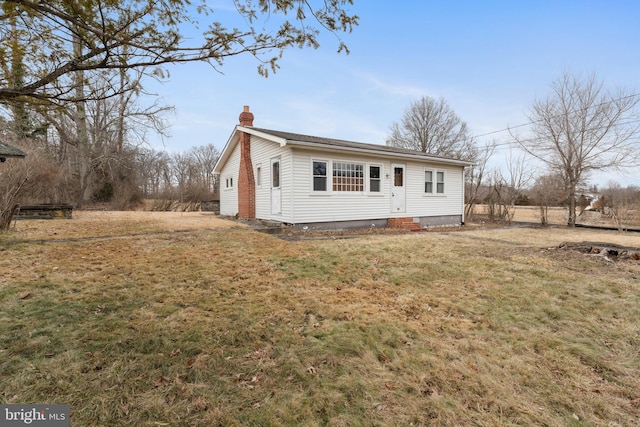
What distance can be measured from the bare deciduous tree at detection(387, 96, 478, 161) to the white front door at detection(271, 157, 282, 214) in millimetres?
20831

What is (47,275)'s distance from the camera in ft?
14.0

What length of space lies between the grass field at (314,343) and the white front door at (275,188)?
18.0ft

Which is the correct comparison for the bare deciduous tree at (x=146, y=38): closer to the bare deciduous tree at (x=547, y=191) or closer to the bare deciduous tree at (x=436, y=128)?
the bare deciduous tree at (x=547, y=191)

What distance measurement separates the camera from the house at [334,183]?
408 inches

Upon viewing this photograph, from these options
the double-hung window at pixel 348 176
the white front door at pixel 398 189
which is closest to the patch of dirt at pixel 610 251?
the white front door at pixel 398 189

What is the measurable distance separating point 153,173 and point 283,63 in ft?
111

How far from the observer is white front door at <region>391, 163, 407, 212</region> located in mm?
12706

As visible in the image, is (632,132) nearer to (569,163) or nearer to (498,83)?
(569,163)

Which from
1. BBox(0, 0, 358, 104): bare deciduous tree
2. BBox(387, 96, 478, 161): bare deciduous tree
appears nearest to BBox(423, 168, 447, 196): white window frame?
BBox(0, 0, 358, 104): bare deciduous tree

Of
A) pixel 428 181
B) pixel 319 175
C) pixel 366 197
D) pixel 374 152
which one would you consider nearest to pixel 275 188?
pixel 319 175

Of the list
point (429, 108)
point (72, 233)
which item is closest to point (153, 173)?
point (72, 233)

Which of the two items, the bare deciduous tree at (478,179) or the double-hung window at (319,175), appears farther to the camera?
the bare deciduous tree at (478,179)

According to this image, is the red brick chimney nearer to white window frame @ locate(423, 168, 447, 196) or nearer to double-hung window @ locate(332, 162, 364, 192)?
double-hung window @ locate(332, 162, 364, 192)

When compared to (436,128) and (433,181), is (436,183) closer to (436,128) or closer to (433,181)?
(433,181)
